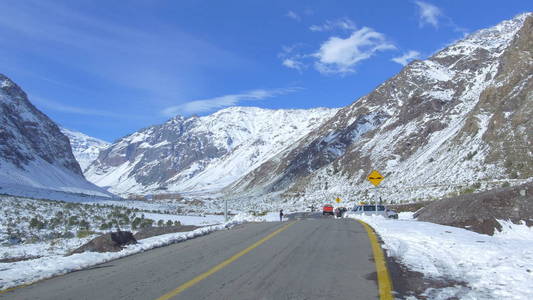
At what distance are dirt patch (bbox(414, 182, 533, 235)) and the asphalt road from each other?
264 inches

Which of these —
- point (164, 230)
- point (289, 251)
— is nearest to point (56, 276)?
point (289, 251)

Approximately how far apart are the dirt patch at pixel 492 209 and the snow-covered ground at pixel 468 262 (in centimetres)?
424

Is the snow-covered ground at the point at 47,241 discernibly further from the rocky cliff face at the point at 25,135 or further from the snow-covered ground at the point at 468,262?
the rocky cliff face at the point at 25,135

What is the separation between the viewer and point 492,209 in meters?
16.2

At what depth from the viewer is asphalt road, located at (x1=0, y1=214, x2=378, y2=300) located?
6.54 m

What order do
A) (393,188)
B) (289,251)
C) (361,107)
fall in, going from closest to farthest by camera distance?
(289,251), (393,188), (361,107)

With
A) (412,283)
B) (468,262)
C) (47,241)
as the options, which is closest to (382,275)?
(412,283)

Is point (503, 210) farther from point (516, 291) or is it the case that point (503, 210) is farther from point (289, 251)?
point (516, 291)

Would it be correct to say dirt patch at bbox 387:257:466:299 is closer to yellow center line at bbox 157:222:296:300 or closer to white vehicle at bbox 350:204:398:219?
yellow center line at bbox 157:222:296:300

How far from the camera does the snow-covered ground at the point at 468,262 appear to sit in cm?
611

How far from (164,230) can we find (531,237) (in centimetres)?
1456

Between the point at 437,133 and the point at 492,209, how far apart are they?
7096 cm

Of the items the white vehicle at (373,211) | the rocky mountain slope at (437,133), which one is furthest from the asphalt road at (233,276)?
the rocky mountain slope at (437,133)

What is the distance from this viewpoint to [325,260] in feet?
29.5
